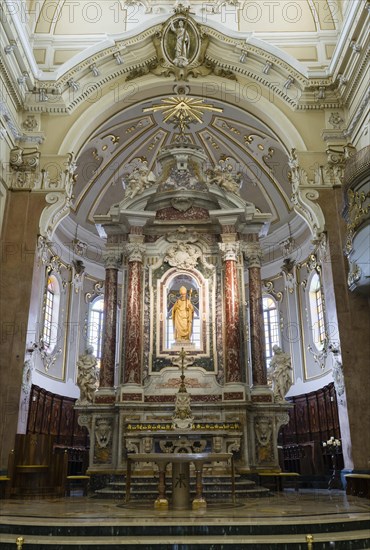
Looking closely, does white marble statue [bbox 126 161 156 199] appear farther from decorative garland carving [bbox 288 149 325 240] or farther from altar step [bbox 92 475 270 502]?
altar step [bbox 92 475 270 502]

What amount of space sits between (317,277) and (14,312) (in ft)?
30.6

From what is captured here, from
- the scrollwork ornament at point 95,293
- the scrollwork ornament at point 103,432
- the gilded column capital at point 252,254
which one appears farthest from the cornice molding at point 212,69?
the scrollwork ornament at point 103,432

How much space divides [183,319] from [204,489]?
4313 millimetres

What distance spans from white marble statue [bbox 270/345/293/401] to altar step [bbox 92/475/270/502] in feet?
8.30

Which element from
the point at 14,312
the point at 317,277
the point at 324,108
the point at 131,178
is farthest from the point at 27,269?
the point at 317,277

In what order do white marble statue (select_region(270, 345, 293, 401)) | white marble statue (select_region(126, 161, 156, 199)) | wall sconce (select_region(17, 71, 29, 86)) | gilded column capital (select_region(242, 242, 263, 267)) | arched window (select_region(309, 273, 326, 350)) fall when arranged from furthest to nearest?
arched window (select_region(309, 273, 326, 350)) → white marble statue (select_region(126, 161, 156, 199)) → gilded column capital (select_region(242, 242, 263, 267)) → wall sconce (select_region(17, 71, 29, 86)) → white marble statue (select_region(270, 345, 293, 401))

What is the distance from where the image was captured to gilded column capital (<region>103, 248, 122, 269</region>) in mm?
13195

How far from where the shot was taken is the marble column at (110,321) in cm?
1186

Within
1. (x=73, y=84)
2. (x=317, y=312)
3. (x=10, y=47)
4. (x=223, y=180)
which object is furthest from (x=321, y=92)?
(x=10, y=47)

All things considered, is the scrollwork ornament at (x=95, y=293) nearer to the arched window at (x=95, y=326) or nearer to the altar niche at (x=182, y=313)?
the arched window at (x=95, y=326)

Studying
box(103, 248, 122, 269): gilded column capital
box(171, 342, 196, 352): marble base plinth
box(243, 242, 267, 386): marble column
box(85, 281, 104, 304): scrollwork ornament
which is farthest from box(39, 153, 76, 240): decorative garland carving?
box(85, 281, 104, 304): scrollwork ornament

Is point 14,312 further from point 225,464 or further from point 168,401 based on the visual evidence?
point 225,464

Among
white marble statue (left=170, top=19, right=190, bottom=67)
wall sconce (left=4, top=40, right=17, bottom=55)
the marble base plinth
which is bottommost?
the marble base plinth

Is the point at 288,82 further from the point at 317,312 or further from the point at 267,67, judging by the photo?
the point at 317,312
